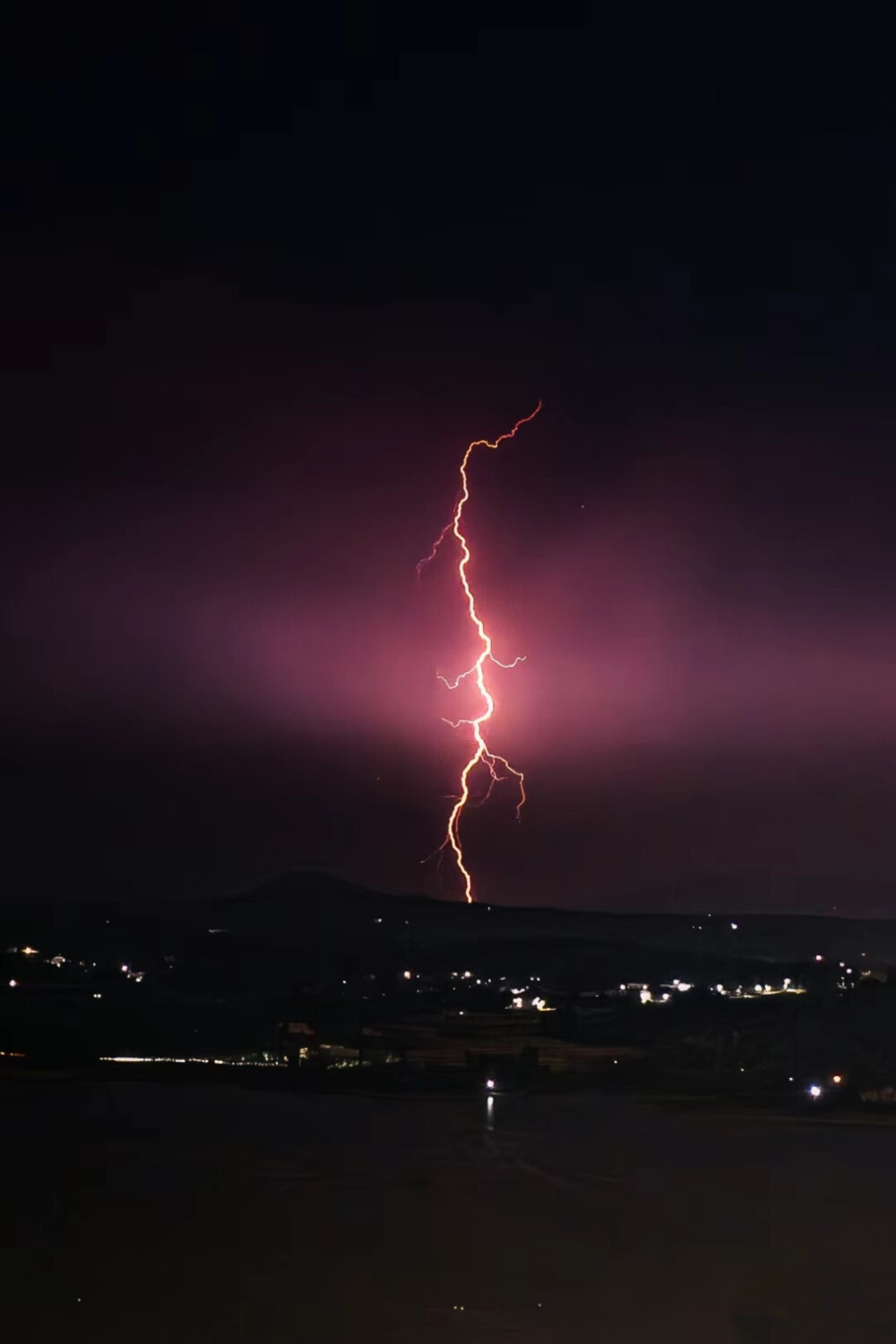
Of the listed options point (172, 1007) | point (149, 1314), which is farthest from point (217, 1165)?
point (172, 1007)

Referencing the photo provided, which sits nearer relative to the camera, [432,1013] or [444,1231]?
[444,1231]

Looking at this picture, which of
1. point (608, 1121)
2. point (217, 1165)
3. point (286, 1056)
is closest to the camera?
point (217, 1165)

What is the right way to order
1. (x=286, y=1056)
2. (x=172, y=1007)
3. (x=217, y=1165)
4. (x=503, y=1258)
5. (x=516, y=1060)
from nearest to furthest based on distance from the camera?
1. (x=503, y=1258)
2. (x=217, y=1165)
3. (x=516, y=1060)
4. (x=286, y=1056)
5. (x=172, y=1007)

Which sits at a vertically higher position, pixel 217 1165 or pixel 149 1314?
pixel 217 1165

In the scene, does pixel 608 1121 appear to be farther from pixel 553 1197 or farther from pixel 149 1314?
pixel 149 1314

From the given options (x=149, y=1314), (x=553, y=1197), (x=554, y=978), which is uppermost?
(x=554, y=978)

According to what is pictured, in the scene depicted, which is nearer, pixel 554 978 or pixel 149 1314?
pixel 149 1314
